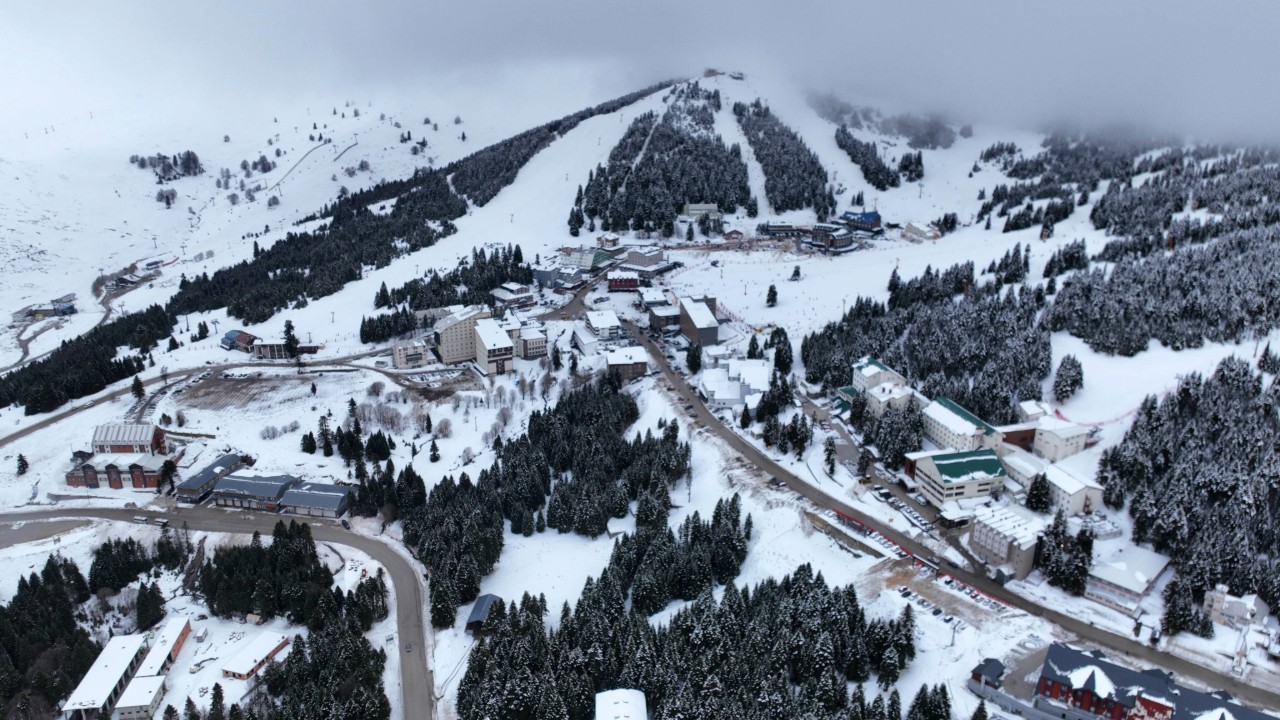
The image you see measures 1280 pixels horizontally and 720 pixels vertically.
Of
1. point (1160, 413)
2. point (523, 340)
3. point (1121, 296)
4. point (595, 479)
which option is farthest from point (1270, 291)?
point (523, 340)

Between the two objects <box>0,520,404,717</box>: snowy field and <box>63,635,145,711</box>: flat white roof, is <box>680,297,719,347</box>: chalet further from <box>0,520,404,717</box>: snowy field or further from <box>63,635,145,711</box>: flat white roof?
<box>63,635,145,711</box>: flat white roof

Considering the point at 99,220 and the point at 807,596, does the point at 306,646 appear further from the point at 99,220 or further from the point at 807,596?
the point at 99,220

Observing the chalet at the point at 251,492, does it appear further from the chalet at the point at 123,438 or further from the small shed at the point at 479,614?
the small shed at the point at 479,614

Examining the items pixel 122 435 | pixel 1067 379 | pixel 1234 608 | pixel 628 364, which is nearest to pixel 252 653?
pixel 122 435

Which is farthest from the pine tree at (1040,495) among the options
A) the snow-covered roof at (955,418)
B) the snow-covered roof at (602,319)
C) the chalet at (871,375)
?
the snow-covered roof at (602,319)

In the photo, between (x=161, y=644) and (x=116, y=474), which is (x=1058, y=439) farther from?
(x=116, y=474)

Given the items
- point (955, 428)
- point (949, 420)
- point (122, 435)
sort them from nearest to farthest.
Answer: point (955, 428), point (949, 420), point (122, 435)

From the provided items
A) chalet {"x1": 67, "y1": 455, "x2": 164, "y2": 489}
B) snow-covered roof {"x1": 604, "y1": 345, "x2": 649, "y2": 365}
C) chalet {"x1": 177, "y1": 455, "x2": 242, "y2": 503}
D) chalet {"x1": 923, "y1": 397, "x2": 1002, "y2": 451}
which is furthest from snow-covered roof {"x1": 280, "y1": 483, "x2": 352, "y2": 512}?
chalet {"x1": 923, "y1": 397, "x2": 1002, "y2": 451}
